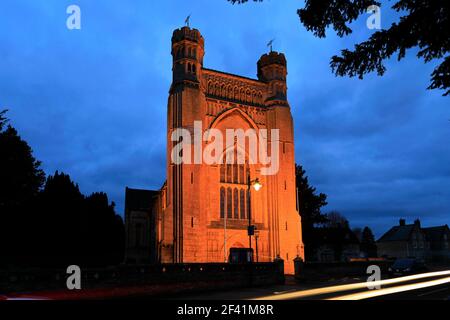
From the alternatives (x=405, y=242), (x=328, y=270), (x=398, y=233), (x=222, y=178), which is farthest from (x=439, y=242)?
(x=222, y=178)

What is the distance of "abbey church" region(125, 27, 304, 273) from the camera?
115 feet

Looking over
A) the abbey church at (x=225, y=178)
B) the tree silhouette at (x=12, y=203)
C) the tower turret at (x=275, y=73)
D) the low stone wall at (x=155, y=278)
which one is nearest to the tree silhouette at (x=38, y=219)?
the tree silhouette at (x=12, y=203)

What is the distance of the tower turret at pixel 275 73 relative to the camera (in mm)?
42094

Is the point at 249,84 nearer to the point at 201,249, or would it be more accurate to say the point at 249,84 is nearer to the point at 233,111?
the point at 233,111

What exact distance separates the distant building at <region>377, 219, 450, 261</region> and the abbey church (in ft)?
153

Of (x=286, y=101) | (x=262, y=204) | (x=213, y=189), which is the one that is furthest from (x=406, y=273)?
(x=286, y=101)

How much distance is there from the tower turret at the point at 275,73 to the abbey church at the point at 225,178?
107 mm

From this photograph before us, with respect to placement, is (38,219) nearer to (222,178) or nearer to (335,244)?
(222,178)

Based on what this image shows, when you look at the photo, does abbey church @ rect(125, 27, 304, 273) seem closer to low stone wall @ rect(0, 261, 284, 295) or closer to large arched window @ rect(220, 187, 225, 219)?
large arched window @ rect(220, 187, 225, 219)

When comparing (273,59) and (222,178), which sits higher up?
(273,59)

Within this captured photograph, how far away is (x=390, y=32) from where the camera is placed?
4.94 meters

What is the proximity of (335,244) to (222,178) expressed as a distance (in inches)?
1148

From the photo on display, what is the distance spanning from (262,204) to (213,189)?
5.67m

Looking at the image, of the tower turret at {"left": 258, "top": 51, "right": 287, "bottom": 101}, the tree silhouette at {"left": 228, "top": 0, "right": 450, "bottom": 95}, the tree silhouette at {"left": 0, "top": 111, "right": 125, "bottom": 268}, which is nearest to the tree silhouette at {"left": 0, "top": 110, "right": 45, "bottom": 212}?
the tree silhouette at {"left": 0, "top": 111, "right": 125, "bottom": 268}
